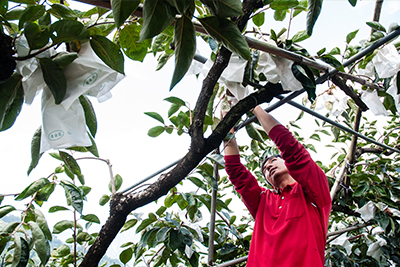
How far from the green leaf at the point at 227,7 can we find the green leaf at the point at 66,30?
0.92ft

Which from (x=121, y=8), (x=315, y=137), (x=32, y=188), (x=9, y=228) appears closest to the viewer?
(x=121, y=8)

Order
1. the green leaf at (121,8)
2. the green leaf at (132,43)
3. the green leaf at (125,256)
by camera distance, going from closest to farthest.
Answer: the green leaf at (121,8) → the green leaf at (132,43) → the green leaf at (125,256)

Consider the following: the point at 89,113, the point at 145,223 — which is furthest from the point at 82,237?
the point at 89,113

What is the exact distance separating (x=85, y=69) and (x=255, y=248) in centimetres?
108

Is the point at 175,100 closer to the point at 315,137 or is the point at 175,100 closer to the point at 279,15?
the point at 279,15

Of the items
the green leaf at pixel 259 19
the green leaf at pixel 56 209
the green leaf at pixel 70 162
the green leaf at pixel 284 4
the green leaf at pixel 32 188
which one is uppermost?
the green leaf at pixel 259 19

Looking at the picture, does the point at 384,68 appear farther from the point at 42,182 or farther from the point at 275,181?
the point at 42,182

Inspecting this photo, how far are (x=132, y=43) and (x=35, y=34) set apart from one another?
0.25 m

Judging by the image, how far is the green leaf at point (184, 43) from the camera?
567mm

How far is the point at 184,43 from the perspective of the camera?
0.59 m

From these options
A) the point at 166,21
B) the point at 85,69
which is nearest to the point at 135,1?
the point at 166,21

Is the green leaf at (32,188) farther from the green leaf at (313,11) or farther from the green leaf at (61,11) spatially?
the green leaf at (313,11)

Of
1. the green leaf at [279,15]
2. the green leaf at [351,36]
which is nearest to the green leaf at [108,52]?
the green leaf at [279,15]

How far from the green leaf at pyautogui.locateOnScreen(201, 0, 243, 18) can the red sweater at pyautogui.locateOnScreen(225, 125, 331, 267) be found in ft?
2.73
